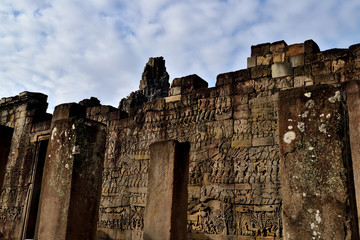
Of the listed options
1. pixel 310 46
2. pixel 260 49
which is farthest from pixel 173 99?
pixel 310 46

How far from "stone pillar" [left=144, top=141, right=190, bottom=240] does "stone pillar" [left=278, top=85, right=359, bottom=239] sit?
196cm

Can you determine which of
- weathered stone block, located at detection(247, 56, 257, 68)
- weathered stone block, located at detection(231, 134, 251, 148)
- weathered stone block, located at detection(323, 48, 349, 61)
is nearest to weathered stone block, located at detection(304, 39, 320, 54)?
weathered stone block, located at detection(323, 48, 349, 61)

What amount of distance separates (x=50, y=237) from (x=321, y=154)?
3.44m

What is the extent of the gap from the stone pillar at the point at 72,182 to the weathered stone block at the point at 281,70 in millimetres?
3991

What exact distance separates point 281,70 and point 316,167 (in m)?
4.35

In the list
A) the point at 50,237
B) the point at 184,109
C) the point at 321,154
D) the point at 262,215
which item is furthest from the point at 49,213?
the point at 184,109

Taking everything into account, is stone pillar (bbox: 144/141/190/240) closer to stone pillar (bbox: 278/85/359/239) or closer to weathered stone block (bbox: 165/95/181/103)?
stone pillar (bbox: 278/85/359/239)

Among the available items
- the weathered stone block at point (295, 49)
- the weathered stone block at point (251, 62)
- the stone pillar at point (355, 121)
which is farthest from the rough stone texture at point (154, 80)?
the stone pillar at point (355, 121)

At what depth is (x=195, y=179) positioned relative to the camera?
7.65 m

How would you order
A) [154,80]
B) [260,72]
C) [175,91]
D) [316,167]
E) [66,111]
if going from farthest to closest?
[154,80] < [175,91] < [260,72] < [66,111] < [316,167]

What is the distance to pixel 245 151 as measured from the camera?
7141 millimetres

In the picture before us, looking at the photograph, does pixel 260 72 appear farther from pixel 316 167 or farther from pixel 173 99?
pixel 316 167

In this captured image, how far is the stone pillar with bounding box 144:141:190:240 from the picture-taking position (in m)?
4.79

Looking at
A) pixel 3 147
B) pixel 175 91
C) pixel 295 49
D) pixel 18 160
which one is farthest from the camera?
pixel 18 160
